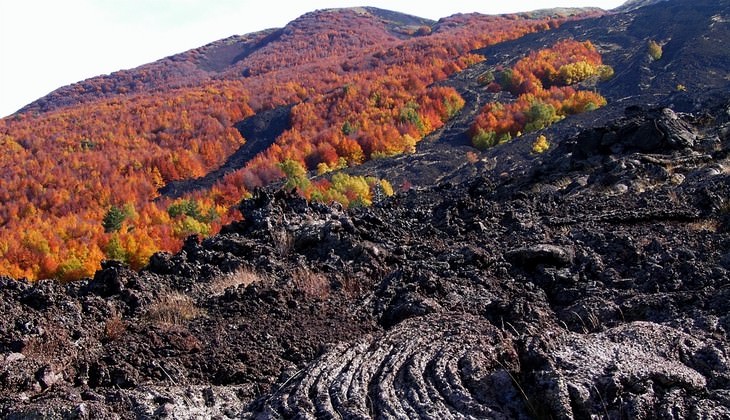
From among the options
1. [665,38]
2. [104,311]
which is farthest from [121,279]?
[665,38]

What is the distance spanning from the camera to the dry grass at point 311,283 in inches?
316

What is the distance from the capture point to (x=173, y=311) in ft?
24.6

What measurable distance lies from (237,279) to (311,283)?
142 centimetres

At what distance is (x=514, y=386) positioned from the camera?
15.3 feet

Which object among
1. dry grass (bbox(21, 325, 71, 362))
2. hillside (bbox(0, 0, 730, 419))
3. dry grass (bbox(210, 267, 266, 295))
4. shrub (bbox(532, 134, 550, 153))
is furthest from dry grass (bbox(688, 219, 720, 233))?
shrub (bbox(532, 134, 550, 153))

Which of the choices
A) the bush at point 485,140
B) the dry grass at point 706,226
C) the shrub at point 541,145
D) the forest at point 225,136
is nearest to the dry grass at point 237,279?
the dry grass at point 706,226

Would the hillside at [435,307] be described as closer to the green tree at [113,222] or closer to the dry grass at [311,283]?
the dry grass at [311,283]

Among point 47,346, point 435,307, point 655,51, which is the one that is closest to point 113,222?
point 47,346

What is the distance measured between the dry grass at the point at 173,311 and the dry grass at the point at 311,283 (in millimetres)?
1425

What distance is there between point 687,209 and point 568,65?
179 ft

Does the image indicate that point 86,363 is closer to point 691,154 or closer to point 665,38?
point 691,154

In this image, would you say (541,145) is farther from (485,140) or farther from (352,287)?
(352,287)

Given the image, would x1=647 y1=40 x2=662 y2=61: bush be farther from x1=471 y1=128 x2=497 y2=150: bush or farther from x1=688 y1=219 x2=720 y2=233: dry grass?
x1=688 y1=219 x2=720 y2=233: dry grass

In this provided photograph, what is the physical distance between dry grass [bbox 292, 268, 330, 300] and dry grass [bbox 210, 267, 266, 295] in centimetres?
57
